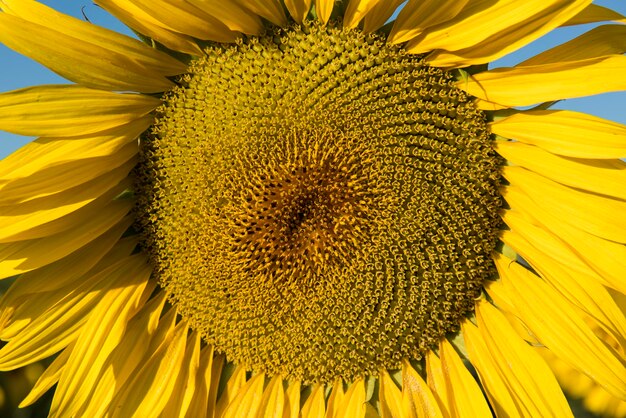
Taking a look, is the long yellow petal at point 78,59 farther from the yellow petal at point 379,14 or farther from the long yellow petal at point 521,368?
the long yellow petal at point 521,368

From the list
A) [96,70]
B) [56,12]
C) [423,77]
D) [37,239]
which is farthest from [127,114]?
[423,77]

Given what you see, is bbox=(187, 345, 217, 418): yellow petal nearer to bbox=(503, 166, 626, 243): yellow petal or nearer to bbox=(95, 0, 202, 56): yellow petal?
bbox=(95, 0, 202, 56): yellow petal

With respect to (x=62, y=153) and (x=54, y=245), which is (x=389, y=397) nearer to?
(x=54, y=245)

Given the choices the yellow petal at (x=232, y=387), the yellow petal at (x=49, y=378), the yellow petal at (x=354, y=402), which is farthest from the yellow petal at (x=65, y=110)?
the yellow petal at (x=354, y=402)

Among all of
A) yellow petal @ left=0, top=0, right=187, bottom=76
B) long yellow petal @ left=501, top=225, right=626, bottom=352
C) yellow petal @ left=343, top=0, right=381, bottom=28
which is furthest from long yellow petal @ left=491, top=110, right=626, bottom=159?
yellow petal @ left=0, top=0, right=187, bottom=76

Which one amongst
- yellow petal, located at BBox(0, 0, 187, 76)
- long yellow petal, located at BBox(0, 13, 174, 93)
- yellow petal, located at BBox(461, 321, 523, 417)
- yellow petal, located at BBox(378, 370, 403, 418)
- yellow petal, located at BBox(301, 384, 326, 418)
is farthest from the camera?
yellow petal, located at BBox(301, 384, 326, 418)

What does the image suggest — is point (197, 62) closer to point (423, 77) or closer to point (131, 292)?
point (423, 77)

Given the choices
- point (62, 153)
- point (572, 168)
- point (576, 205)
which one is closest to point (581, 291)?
point (576, 205)
